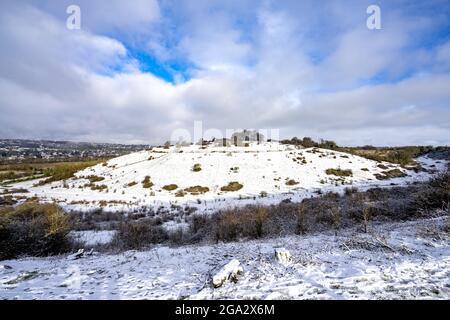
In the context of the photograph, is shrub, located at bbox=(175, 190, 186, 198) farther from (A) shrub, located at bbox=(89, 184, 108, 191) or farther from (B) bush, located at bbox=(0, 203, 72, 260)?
(B) bush, located at bbox=(0, 203, 72, 260)

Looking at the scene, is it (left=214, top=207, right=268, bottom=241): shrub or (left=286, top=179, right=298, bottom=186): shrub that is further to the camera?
(left=286, top=179, right=298, bottom=186): shrub

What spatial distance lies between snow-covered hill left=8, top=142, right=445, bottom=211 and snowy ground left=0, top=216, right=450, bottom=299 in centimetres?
1321

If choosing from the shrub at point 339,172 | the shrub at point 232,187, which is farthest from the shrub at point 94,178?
the shrub at point 339,172

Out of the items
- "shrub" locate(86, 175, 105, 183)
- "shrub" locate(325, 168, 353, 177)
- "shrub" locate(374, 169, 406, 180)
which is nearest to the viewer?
"shrub" locate(374, 169, 406, 180)

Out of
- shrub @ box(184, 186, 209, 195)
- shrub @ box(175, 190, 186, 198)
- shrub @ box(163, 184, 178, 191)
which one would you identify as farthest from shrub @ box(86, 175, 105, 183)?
shrub @ box(184, 186, 209, 195)

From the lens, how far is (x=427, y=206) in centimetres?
950

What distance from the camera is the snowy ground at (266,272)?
12.9 ft

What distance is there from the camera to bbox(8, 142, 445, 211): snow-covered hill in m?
23.4

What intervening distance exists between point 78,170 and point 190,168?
2063 centimetres

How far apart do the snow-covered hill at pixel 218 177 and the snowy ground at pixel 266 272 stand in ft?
43.3

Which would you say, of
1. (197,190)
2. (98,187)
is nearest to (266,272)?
(197,190)
